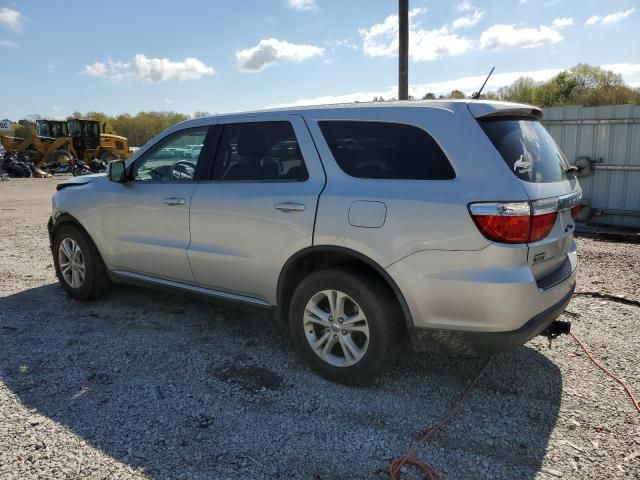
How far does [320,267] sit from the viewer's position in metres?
3.47

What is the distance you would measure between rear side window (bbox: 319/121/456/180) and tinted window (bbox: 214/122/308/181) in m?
0.30

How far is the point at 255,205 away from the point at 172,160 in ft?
3.98

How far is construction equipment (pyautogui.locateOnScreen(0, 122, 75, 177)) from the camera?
2742cm

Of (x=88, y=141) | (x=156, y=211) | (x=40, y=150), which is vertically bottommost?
(x=156, y=211)

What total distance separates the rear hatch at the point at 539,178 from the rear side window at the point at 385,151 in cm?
33

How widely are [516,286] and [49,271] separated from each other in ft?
19.0

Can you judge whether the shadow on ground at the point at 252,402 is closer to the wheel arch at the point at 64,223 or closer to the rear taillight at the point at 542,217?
the wheel arch at the point at 64,223

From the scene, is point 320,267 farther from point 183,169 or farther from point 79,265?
point 79,265

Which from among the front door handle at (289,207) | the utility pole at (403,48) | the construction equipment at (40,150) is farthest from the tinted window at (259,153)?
the construction equipment at (40,150)

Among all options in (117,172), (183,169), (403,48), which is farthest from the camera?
(403,48)

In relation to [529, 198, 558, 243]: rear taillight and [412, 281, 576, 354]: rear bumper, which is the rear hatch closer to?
[529, 198, 558, 243]: rear taillight

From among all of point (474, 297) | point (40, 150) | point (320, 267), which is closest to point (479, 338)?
point (474, 297)

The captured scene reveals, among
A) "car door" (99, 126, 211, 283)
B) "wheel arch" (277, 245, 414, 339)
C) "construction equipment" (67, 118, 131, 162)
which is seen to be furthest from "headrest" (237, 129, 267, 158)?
"construction equipment" (67, 118, 131, 162)

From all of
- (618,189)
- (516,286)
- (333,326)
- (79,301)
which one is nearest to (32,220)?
(79,301)
